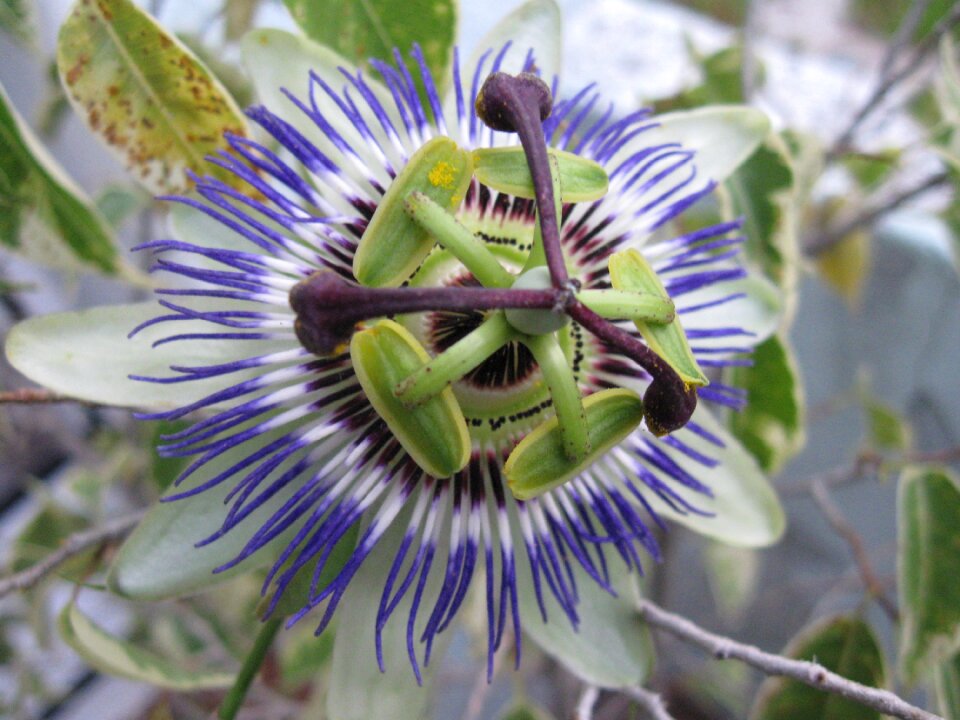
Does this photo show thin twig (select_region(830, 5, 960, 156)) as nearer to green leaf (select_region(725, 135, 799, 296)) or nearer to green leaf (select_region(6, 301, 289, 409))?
green leaf (select_region(725, 135, 799, 296))

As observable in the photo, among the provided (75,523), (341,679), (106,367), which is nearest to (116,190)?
(75,523)

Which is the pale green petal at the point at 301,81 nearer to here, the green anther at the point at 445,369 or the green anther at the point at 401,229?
the green anther at the point at 401,229

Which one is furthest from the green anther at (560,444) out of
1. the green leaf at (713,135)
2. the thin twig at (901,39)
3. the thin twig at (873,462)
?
the thin twig at (901,39)

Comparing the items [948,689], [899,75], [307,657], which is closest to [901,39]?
[899,75]

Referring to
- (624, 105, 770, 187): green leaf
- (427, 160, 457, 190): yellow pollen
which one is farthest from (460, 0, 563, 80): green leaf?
(427, 160, 457, 190): yellow pollen

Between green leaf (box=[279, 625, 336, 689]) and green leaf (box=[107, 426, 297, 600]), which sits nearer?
green leaf (box=[107, 426, 297, 600])

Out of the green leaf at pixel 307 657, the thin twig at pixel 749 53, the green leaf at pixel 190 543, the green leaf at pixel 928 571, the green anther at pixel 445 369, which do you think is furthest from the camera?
the green leaf at pixel 307 657

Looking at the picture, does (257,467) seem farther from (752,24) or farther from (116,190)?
(752,24)
